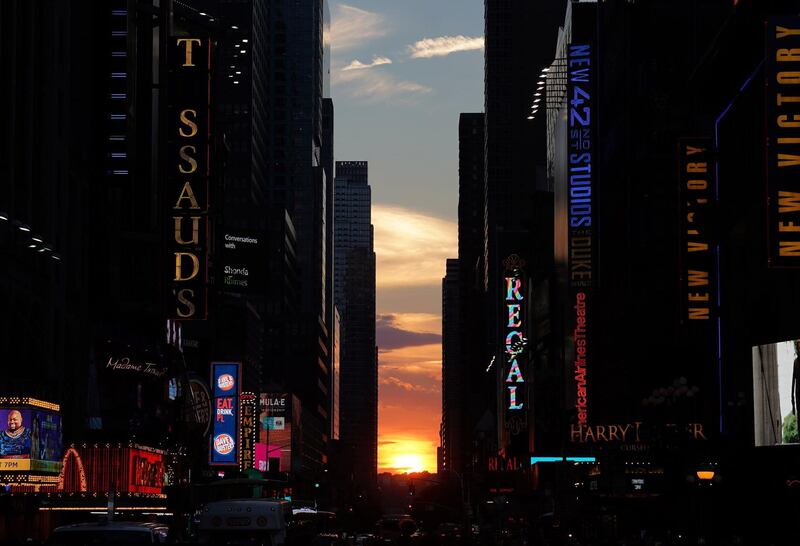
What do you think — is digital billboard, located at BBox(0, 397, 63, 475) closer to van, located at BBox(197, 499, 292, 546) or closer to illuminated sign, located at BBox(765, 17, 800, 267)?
van, located at BBox(197, 499, 292, 546)

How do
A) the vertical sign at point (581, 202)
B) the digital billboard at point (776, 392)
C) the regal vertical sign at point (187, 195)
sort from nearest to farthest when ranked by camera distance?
the digital billboard at point (776, 392) < the regal vertical sign at point (187, 195) < the vertical sign at point (581, 202)

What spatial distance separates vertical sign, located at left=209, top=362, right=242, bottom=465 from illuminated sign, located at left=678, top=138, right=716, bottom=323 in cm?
5148

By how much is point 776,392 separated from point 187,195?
3127 cm

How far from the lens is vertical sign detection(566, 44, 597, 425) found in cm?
9356

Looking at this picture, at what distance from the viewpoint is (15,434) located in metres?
41.5

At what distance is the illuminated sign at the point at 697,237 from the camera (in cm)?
5550

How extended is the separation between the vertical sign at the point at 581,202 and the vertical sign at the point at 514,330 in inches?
1690

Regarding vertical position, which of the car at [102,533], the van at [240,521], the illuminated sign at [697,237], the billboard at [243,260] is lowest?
the van at [240,521]

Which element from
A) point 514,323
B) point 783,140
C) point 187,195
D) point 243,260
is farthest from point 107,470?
point 243,260

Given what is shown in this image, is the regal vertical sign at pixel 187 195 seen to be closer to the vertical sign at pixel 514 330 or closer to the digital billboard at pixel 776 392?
the digital billboard at pixel 776 392

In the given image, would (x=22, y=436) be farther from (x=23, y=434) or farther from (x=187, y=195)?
(x=187, y=195)

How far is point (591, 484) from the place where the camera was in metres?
96.1

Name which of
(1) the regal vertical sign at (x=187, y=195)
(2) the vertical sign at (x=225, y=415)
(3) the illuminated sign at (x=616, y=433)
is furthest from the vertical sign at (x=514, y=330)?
(1) the regal vertical sign at (x=187, y=195)

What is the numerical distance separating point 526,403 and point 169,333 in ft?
229
